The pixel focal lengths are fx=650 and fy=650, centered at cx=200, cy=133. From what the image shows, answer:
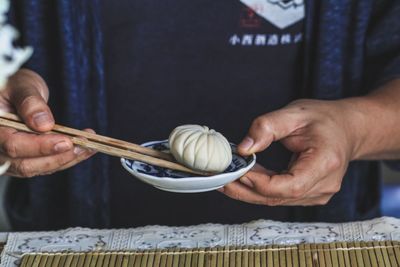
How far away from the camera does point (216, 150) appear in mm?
789

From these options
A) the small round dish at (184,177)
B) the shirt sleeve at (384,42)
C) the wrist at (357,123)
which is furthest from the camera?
the shirt sleeve at (384,42)

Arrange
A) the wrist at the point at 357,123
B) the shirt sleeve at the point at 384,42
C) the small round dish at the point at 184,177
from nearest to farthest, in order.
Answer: the small round dish at the point at 184,177
the wrist at the point at 357,123
the shirt sleeve at the point at 384,42

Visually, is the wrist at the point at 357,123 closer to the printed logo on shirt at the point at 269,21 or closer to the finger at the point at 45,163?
the printed logo on shirt at the point at 269,21

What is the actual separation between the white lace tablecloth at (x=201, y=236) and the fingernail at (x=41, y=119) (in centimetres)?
18

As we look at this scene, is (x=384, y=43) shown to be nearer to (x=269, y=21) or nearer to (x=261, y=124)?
(x=269, y=21)

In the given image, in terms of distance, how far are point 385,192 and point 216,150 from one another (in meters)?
1.28

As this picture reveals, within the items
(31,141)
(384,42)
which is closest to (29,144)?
(31,141)

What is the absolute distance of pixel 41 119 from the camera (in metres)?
0.77

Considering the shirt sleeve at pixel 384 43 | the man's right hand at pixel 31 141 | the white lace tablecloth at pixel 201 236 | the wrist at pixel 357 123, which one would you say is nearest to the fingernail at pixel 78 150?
the man's right hand at pixel 31 141

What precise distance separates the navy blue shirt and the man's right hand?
25 centimetres

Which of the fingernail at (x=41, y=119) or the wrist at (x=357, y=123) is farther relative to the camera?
the wrist at (x=357, y=123)

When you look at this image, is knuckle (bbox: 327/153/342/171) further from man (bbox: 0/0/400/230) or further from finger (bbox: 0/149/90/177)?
finger (bbox: 0/149/90/177)

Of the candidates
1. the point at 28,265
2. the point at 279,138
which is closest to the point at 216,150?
the point at 279,138

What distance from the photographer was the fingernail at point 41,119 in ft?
2.52
